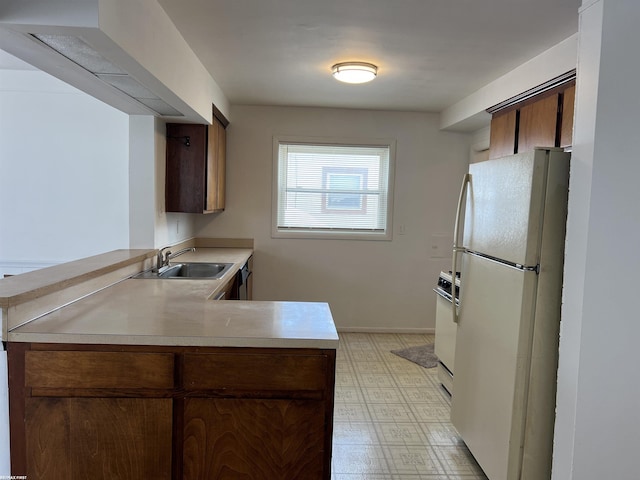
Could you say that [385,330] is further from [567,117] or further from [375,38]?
[375,38]

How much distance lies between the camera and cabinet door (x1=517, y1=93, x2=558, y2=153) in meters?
2.69

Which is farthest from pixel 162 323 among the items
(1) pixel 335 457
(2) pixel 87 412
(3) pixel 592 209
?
(3) pixel 592 209

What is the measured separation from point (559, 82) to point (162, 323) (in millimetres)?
2602

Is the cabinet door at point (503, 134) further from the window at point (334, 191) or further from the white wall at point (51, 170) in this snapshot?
the white wall at point (51, 170)

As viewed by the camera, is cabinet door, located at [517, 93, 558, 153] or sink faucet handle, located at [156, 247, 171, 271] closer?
cabinet door, located at [517, 93, 558, 153]

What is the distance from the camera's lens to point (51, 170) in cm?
375

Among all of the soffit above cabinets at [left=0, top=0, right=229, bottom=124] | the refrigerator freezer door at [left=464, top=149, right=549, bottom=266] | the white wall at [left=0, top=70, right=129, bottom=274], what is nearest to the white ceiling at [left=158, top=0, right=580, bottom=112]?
the soffit above cabinets at [left=0, top=0, right=229, bottom=124]

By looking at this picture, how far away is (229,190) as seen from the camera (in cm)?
460

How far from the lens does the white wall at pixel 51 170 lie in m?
3.72

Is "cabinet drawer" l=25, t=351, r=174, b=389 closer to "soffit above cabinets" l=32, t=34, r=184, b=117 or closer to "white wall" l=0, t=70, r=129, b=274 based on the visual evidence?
"soffit above cabinets" l=32, t=34, r=184, b=117

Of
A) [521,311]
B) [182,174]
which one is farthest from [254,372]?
[182,174]

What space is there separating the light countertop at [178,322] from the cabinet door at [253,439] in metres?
0.25

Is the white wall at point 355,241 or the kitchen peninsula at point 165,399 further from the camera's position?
the white wall at point 355,241

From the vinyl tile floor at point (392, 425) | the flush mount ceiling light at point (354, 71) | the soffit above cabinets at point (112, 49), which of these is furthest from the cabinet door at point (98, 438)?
the flush mount ceiling light at point (354, 71)
